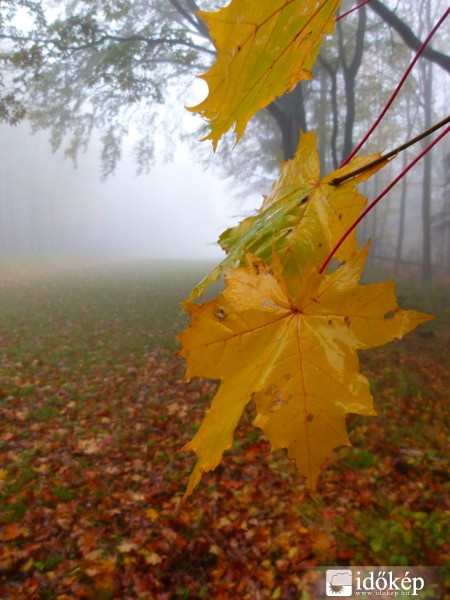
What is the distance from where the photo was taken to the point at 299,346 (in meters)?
0.55

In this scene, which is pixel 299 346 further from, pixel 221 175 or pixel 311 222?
pixel 221 175

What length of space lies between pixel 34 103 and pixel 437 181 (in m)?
28.3

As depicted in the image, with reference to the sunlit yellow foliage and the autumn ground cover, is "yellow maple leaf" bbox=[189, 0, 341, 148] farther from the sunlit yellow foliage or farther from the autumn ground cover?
the autumn ground cover

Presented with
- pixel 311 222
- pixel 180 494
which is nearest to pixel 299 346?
pixel 311 222

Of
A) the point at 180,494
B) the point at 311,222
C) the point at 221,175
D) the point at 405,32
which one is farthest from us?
the point at 221,175

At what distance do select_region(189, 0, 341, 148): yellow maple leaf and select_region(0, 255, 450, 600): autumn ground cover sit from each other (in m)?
1.15

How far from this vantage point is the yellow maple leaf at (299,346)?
53cm

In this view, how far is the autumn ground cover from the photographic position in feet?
9.25

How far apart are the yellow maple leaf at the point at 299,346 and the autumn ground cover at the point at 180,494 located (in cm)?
84

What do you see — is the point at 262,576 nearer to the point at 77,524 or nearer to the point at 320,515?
the point at 320,515

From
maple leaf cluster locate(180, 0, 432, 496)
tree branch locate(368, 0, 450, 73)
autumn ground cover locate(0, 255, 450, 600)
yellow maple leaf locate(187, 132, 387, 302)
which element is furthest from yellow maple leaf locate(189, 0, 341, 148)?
tree branch locate(368, 0, 450, 73)

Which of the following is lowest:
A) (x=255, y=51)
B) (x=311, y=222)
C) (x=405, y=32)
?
(x=311, y=222)

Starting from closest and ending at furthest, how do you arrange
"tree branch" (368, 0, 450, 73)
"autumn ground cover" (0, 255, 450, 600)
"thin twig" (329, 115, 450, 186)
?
1. "thin twig" (329, 115, 450, 186)
2. "autumn ground cover" (0, 255, 450, 600)
3. "tree branch" (368, 0, 450, 73)

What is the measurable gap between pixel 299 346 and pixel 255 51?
0.44 meters
